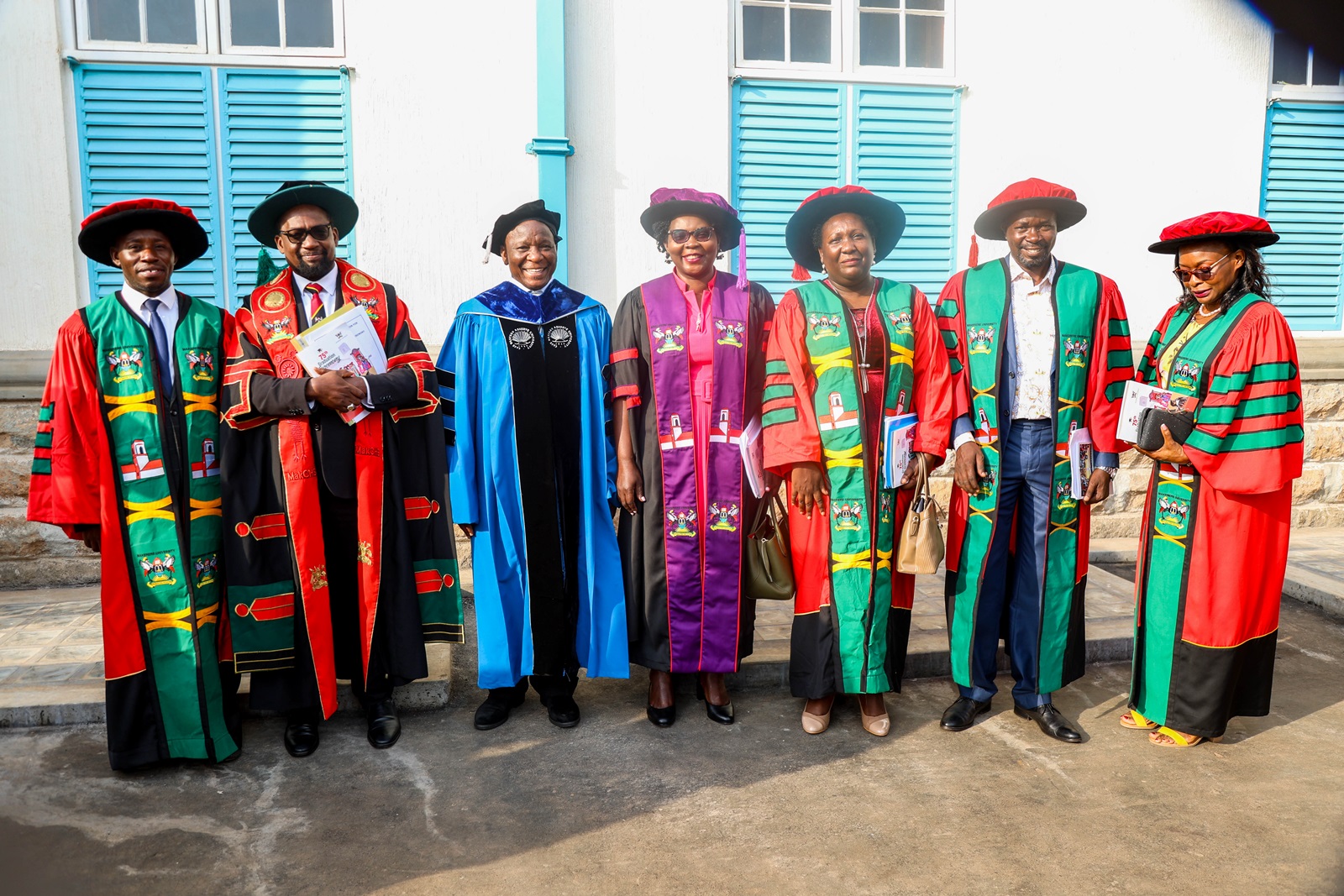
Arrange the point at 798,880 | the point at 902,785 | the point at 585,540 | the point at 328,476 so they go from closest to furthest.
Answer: the point at 798,880, the point at 902,785, the point at 328,476, the point at 585,540

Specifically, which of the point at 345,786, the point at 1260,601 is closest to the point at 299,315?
the point at 345,786

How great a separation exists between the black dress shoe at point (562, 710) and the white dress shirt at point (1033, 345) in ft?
6.80

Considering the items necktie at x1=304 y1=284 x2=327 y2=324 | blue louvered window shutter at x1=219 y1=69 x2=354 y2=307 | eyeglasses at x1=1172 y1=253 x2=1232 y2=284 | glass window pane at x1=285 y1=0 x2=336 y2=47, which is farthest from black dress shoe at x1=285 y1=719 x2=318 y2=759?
glass window pane at x1=285 y1=0 x2=336 y2=47

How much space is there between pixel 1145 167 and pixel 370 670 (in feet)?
18.9

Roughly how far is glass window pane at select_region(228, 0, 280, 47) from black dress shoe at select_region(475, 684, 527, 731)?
13.3 feet

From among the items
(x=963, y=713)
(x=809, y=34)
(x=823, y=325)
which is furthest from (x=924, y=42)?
(x=963, y=713)

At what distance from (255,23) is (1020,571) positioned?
16.7 feet

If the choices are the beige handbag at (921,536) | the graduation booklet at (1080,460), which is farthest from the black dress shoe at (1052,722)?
the graduation booklet at (1080,460)

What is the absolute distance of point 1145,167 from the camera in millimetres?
6504

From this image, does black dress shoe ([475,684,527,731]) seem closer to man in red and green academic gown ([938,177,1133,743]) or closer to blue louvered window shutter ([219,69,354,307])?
man in red and green academic gown ([938,177,1133,743])

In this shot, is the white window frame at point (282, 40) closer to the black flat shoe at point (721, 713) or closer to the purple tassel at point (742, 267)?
the purple tassel at point (742, 267)

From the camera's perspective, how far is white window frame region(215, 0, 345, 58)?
5.60 m

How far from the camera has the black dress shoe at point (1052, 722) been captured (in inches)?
147

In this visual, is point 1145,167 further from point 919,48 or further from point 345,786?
point 345,786
